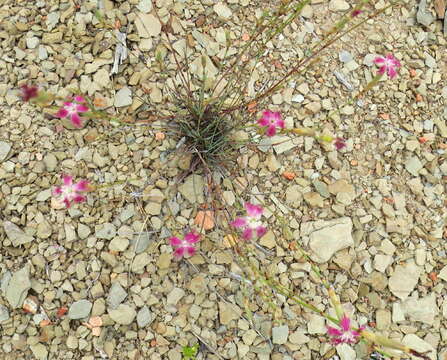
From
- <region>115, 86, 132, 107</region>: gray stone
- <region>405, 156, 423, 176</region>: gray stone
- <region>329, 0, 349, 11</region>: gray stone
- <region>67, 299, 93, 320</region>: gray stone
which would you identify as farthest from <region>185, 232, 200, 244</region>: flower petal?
<region>329, 0, 349, 11</region>: gray stone

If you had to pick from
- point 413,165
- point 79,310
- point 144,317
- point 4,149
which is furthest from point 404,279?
point 4,149

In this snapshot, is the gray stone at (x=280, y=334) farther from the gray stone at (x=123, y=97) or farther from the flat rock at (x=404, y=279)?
the gray stone at (x=123, y=97)

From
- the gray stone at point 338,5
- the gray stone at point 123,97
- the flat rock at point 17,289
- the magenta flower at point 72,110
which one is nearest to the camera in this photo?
the magenta flower at point 72,110

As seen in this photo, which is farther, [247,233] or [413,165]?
[413,165]

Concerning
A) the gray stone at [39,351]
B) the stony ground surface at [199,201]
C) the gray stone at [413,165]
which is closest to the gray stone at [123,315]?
the stony ground surface at [199,201]

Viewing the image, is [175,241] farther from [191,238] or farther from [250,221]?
[250,221]
